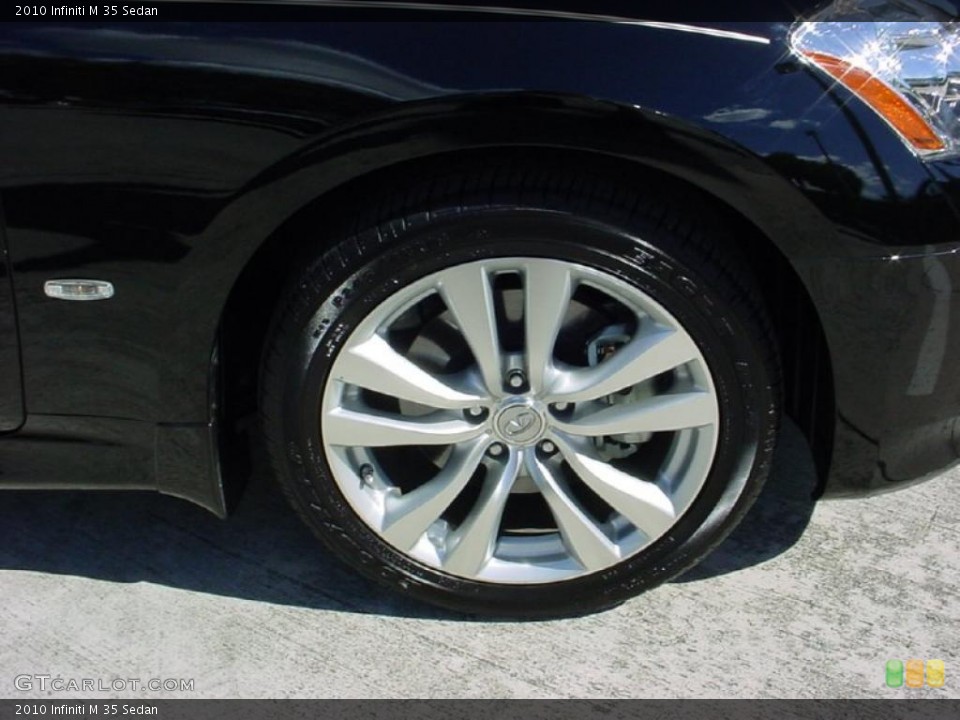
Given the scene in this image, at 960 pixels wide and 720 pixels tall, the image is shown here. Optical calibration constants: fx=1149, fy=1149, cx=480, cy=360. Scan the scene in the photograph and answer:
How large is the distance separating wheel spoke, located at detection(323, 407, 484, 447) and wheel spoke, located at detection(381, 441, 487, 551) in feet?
0.16

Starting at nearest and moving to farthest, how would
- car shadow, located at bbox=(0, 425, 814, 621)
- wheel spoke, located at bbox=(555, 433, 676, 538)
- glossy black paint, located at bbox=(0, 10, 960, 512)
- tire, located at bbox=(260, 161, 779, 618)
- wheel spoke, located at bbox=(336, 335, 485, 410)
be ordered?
glossy black paint, located at bbox=(0, 10, 960, 512)
tire, located at bbox=(260, 161, 779, 618)
wheel spoke, located at bbox=(336, 335, 485, 410)
wheel spoke, located at bbox=(555, 433, 676, 538)
car shadow, located at bbox=(0, 425, 814, 621)

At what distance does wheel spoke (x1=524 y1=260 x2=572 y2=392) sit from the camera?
7.04 ft

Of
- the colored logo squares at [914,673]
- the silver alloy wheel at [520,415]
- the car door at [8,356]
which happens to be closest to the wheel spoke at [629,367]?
the silver alloy wheel at [520,415]

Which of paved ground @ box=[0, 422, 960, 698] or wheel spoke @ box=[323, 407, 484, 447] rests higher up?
wheel spoke @ box=[323, 407, 484, 447]

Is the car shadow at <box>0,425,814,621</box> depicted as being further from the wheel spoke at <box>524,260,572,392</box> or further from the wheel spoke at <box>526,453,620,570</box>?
the wheel spoke at <box>524,260,572,392</box>

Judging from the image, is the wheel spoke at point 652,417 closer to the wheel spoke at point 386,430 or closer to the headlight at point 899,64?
the wheel spoke at point 386,430

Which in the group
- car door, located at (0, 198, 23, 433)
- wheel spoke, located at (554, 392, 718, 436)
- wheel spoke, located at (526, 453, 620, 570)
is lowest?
wheel spoke, located at (526, 453, 620, 570)

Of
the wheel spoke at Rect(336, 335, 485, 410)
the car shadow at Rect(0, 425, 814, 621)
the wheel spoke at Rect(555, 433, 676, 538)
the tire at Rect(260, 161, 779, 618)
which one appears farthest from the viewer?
the car shadow at Rect(0, 425, 814, 621)

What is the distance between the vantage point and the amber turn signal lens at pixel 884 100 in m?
2.02

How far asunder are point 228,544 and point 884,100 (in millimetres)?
1769

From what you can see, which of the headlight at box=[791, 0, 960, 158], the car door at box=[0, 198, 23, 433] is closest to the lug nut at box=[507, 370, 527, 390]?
the headlight at box=[791, 0, 960, 158]

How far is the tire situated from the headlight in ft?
1.18

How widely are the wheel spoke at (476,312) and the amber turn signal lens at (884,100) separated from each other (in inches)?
27.9

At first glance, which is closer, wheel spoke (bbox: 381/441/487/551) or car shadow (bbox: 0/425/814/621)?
wheel spoke (bbox: 381/441/487/551)
